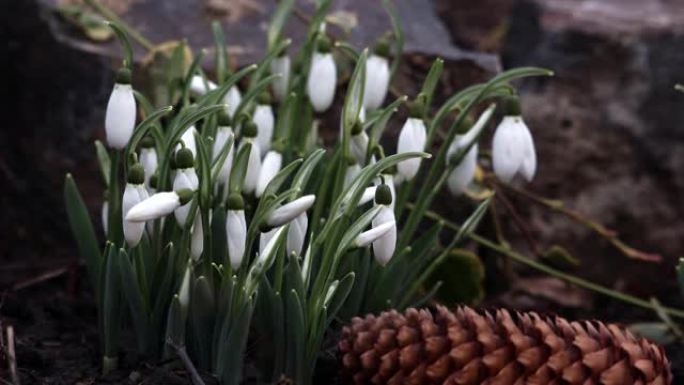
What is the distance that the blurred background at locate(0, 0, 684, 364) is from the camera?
2508mm

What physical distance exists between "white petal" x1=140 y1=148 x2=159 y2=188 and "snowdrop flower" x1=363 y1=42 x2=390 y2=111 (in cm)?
42

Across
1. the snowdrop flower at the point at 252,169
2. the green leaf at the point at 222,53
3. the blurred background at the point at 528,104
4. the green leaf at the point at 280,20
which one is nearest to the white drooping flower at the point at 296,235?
the snowdrop flower at the point at 252,169

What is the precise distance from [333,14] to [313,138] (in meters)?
0.65

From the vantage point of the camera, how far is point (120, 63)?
2.43 metres

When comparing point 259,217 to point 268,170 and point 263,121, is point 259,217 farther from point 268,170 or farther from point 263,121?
point 263,121

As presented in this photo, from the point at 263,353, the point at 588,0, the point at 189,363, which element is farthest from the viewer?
the point at 588,0

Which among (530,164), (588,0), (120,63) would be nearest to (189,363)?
(530,164)

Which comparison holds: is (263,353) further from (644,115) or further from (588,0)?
(588,0)

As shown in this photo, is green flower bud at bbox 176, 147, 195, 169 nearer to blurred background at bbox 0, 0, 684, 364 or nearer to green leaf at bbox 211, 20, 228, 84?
green leaf at bbox 211, 20, 228, 84

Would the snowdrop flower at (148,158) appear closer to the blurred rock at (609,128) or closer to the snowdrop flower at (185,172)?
the snowdrop flower at (185,172)

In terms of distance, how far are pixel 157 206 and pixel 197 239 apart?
18cm

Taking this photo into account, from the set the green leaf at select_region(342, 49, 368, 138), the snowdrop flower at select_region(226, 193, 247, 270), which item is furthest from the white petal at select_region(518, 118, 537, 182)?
the snowdrop flower at select_region(226, 193, 247, 270)

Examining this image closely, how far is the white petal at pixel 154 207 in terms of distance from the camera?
152 centimetres

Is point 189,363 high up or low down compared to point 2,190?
up
